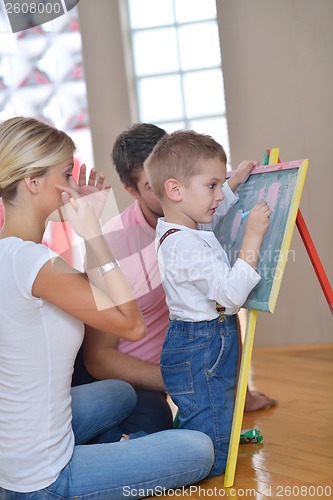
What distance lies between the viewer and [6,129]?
5.73ft

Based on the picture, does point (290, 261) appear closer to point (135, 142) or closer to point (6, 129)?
point (135, 142)

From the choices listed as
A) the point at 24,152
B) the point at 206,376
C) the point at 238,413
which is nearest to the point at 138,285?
the point at 206,376

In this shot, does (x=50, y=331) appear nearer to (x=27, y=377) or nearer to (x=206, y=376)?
(x=27, y=377)

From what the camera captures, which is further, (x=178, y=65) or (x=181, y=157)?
(x=178, y=65)

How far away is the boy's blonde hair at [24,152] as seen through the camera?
67.4 inches

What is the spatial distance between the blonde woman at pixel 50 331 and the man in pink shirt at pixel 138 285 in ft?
1.49

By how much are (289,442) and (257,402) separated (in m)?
0.46

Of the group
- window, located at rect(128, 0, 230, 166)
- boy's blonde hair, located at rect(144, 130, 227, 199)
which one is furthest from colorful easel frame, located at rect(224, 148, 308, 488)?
window, located at rect(128, 0, 230, 166)

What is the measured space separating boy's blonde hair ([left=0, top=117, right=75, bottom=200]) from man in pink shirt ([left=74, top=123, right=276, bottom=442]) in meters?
0.64

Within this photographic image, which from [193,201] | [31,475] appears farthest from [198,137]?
[31,475]

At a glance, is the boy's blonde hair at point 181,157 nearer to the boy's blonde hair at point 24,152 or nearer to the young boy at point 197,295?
the young boy at point 197,295

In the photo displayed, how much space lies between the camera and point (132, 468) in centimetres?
175

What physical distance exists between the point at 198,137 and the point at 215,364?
0.62 meters

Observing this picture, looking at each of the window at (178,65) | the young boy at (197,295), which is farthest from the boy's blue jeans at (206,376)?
the window at (178,65)
